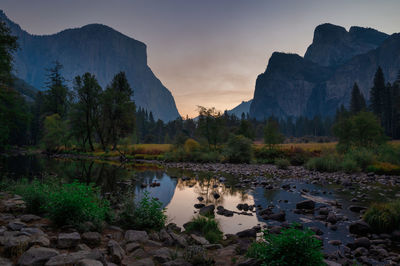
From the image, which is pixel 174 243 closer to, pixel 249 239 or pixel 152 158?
pixel 249 239

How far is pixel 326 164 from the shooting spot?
25.5 m

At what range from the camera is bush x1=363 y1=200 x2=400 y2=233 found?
25.5ft

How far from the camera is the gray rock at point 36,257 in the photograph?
391 centimetres

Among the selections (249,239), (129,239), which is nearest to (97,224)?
(129,239)

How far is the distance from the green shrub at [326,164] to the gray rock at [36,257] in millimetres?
26301

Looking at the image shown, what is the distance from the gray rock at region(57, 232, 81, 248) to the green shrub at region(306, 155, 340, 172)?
25.5 m

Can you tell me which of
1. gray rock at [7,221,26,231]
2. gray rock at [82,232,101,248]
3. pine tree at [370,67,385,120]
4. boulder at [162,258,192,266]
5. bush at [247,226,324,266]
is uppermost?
pine tree at [370,67,385,120]

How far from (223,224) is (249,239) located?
2001mm

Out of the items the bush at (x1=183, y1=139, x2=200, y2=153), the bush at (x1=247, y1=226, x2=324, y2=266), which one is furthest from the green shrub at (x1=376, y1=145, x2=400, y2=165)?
the bush at (x1=247, y1=226, x2=324, y2=266)

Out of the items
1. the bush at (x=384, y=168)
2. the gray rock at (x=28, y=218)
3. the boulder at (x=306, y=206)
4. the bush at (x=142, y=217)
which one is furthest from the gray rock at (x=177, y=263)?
the bush at (x=384, y=168)

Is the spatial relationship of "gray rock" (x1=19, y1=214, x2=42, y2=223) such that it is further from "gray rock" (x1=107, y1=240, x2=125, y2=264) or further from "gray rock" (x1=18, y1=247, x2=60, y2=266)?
"gray rock" (x1=107, y1=240, x2=125, y2=264)

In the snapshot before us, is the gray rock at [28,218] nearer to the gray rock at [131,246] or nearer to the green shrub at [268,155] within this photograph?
the gray rock at [131,246]

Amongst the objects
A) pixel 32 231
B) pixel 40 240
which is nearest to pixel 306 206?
pixel 40 240

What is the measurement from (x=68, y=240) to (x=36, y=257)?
1.08 m
